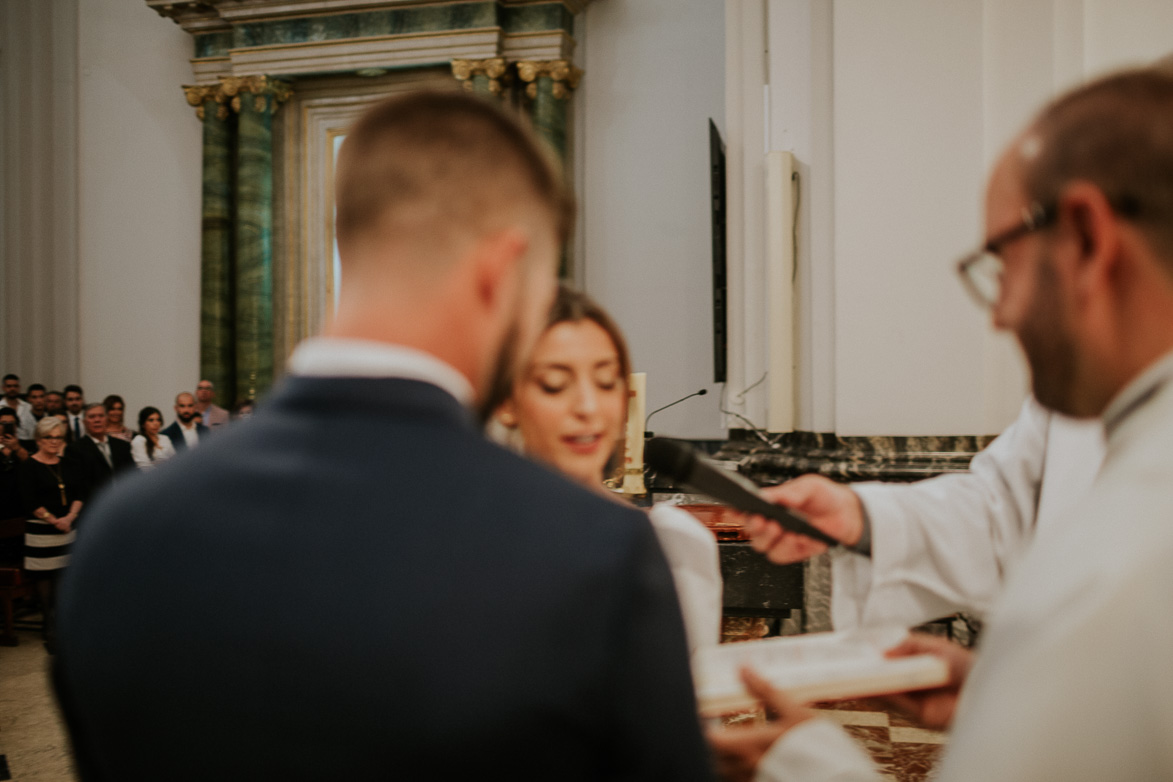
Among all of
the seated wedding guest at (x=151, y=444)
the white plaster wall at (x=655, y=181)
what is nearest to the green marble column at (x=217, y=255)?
the seated wedding guest at (x=151, y=444)

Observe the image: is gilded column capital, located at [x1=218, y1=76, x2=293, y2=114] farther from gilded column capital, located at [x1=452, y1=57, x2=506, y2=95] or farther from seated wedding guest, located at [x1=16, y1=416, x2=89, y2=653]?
seated wedding guest, located at [x1=16, y1=416, x2=89, y2=653]

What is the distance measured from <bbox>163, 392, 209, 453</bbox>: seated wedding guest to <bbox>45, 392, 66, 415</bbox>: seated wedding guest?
5.48 feet

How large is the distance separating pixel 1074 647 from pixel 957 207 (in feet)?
12.9

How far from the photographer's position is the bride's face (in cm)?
194

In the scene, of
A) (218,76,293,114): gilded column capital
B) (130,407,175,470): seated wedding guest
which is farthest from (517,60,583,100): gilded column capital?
(130,407,175,470): seated wedding guest

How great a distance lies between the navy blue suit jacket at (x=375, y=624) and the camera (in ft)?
2.58

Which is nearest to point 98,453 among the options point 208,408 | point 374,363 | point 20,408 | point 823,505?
point 208,408

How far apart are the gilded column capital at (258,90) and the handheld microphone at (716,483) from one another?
9.50 m

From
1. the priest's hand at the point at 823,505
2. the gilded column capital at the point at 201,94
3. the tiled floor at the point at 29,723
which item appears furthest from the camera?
the gilded column capital at the point at 201,94

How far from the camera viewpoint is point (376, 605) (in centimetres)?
79

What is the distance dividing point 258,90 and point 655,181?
432 centimetres

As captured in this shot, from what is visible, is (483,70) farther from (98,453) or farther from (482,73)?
(98,453)

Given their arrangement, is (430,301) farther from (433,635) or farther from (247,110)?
(247,110)

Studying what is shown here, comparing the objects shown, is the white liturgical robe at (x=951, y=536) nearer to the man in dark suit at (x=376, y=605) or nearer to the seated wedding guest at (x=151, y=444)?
the man in dark suit at (x=376, y=605)
